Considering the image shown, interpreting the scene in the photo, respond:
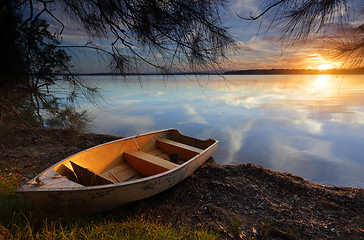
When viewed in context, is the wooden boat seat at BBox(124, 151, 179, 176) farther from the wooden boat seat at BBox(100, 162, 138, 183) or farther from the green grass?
the green grass

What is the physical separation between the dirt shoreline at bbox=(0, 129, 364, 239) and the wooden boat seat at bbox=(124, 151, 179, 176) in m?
0.62

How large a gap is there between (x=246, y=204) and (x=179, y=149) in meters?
2.38

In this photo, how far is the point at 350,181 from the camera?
20.3 ft

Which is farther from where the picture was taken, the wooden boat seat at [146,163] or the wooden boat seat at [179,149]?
the wooden boat seat at [179,149]

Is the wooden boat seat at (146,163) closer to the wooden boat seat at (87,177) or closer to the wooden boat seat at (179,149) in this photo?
the wooden boat seat at (179,149)

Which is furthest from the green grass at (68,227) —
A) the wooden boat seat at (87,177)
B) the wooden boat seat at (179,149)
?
the wooden boat seat at (179,149)

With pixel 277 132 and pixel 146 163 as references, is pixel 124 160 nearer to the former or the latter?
pixel 146 163

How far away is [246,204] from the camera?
149 inches

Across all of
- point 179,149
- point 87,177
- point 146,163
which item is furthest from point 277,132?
point 87,177

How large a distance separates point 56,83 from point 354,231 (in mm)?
5610

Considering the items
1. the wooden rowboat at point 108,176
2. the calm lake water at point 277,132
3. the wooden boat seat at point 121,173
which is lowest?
the calm lake water at point 277,132

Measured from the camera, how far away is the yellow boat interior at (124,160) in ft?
10.6

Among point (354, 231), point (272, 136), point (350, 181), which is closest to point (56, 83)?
point (354, 231)

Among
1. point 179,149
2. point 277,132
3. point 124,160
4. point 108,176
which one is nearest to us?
point 108,176
